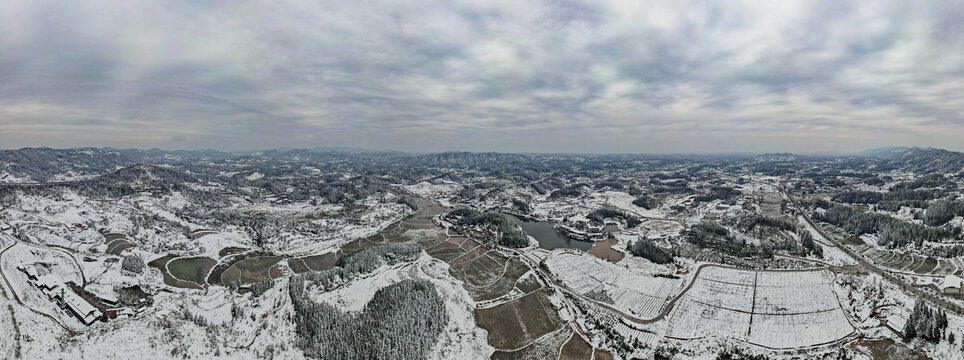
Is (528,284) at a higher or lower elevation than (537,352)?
higher

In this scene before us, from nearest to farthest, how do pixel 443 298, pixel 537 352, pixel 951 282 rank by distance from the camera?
pixel 537 352, pixel 443 298, pixel 951 282

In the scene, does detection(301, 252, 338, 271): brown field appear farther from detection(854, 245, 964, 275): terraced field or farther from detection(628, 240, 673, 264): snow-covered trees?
detection(854, 245, 964, 275): terraced field

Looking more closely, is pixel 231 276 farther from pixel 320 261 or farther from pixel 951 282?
pixel 951 282

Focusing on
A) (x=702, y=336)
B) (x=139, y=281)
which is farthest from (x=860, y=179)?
(x=139, y=281)

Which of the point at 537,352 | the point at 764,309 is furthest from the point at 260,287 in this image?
the point at 764,309

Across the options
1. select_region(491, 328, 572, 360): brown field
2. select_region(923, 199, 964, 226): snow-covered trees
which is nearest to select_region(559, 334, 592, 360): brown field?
select_region(491, 328, 572, 360): brown field

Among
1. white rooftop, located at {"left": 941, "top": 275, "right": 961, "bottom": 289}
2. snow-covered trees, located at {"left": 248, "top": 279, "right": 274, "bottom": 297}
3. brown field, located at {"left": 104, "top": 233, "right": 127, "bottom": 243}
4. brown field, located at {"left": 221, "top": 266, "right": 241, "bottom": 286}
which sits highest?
white rooftop, located at {"left": 941, "top": 275, "right": 961, "bottom": 289}

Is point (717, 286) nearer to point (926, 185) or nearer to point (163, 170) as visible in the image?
point (926, 185)
